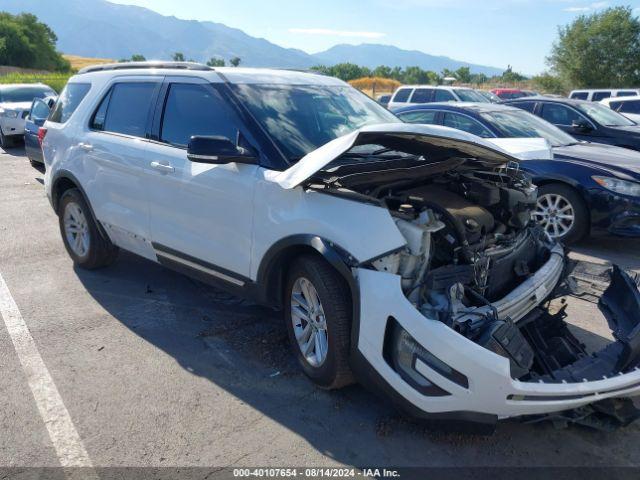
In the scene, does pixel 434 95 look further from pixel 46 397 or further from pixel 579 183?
pixel 46 397

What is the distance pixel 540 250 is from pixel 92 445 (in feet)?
10.4

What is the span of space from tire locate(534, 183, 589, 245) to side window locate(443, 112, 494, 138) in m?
1.20

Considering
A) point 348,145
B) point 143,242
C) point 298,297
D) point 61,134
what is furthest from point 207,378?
point 61,134

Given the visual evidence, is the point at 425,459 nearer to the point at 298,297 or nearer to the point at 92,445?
the point at 298,297

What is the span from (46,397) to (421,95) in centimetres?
1449

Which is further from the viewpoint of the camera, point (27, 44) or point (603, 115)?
point (27, 44)

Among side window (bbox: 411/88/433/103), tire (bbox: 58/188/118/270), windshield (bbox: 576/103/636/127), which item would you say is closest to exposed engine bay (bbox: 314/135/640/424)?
tire (bbox: 58/188/118/270)

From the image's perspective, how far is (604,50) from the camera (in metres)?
37.2

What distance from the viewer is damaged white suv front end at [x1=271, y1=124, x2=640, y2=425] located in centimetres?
254

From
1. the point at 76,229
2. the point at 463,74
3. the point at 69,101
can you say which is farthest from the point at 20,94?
the point at 463,74

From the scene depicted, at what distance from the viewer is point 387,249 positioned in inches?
110

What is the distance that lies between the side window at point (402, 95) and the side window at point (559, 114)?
21.0 feet

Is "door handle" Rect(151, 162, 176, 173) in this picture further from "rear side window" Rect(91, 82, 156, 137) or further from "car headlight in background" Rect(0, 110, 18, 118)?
"car headlight in background" Rect(0, 110, 18, 118)

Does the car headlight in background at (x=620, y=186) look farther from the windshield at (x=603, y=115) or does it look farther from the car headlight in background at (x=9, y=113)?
the car headlight in background at (x=9, y=113)
